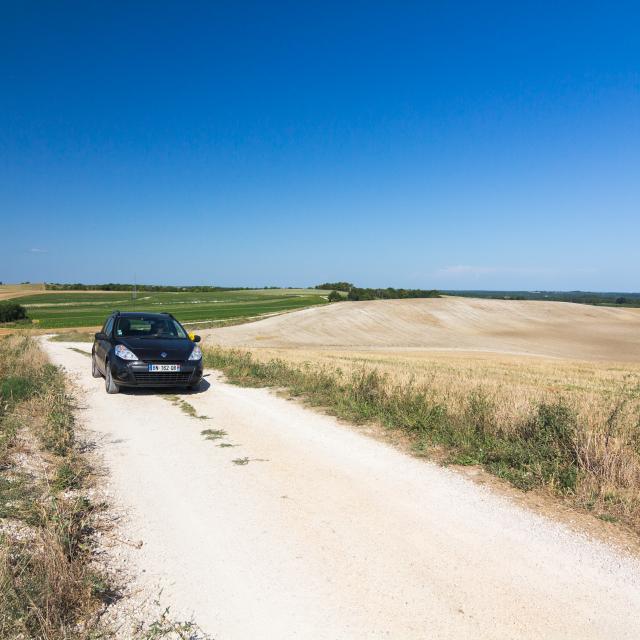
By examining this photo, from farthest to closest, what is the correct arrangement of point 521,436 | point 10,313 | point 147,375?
point 10,313 < point 147,375 < point 521,436

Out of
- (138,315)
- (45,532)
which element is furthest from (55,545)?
(138,315)

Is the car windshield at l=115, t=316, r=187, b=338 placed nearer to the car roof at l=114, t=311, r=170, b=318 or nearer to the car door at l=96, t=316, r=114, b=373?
the car roof at l=114, t=311, r=170, b=318

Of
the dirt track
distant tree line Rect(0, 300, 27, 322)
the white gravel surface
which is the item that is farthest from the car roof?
distant tree line Rect(0, 300, 27, 322)

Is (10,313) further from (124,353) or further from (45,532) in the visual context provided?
(45,532)

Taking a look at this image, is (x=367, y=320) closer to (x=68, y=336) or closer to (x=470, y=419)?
(x=68, y=336)

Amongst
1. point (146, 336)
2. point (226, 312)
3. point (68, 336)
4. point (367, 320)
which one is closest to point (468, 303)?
point (367, 320)

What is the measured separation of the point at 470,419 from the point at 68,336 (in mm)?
37949

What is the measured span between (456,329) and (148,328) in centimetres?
5896

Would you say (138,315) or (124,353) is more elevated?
(138,315)

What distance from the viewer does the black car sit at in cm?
1055

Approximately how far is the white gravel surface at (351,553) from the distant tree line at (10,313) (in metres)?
59.6

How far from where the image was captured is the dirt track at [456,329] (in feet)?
158

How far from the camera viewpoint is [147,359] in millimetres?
10586

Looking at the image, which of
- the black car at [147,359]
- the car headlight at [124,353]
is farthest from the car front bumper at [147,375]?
the car headlight at [124,353]
